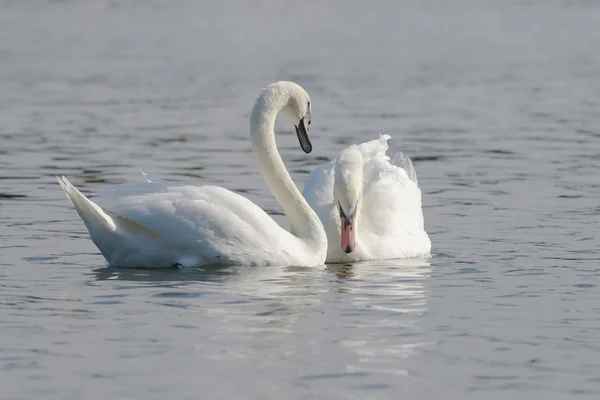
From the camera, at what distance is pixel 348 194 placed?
11758 millimetres

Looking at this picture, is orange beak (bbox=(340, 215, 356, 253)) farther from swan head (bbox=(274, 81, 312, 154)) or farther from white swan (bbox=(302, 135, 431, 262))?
swan head (bbox=(274, 81, 312, 154))

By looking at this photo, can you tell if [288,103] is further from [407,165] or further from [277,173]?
[407,165]

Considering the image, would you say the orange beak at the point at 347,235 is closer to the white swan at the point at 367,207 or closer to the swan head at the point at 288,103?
the white swan at the point at 367,207

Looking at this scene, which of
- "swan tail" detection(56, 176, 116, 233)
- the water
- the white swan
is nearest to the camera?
the water

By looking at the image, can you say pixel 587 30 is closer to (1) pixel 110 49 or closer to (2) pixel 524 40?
(2) pixel 524 40

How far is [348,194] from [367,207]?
112cm

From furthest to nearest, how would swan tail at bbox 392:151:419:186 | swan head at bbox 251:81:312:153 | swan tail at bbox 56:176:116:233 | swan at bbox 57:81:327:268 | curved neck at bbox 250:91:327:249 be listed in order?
1. swan tail at bbox 392:151:419:186
2. swan head at bbox 251:81:312:153
3. curved neck at bbox 250:91:327:249
4. swan at bbox 57:81:327:268
5. swan tail at bbox 56:176:116:233

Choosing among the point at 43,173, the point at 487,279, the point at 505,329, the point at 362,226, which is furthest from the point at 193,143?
the point at 505,329

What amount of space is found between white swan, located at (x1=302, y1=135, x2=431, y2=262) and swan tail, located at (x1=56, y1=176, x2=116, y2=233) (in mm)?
2007

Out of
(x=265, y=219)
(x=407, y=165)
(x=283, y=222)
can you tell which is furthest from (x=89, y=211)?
(x=407, y=165)

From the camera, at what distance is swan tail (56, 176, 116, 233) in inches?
436

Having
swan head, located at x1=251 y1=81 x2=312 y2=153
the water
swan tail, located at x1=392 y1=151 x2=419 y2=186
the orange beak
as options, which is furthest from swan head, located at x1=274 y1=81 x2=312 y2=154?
swan tail, located at x1=392 y1=151 x2=419 y2=186

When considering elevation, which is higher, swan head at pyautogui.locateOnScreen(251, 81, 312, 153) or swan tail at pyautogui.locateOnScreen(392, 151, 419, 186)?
swan head at pyautogui.locateOnScreen(251, 81, 312, 153)

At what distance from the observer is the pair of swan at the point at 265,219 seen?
1120 cm
